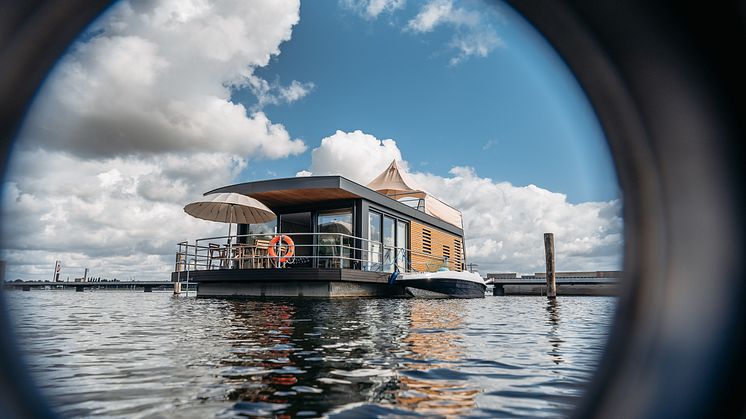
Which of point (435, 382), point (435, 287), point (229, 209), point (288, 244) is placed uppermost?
point (229, 209)

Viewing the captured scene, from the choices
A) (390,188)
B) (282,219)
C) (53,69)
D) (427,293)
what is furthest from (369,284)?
(53,69)

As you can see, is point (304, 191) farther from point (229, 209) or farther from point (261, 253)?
point (261, 253)

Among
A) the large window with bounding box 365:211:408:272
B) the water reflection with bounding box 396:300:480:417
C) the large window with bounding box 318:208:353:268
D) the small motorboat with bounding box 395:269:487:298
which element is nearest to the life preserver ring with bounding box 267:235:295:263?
the large window with bounding box 318:208:353:268

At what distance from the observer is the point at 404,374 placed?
101 inches

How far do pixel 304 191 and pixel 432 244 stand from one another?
6.63 metres

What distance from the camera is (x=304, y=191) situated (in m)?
12.8

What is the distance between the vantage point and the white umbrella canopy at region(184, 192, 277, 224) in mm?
11716

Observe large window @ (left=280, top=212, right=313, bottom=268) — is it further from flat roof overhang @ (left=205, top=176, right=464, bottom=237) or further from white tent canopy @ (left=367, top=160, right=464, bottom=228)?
white tent canopy @ (left=367, top=160, right=464, bottom=228)

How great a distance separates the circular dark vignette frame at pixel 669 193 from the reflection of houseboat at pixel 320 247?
381 inches

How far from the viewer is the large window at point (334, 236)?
1368cm

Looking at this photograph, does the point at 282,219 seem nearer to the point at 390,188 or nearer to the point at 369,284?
the point at 369,284

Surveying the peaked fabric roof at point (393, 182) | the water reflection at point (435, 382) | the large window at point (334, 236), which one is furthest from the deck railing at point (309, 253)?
the water reflection at point (435, 382)

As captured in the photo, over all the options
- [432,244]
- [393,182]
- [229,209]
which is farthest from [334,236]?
[393,182]

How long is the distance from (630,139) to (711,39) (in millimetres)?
282
